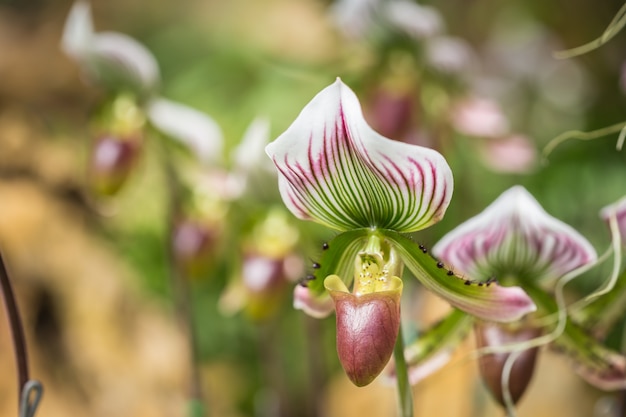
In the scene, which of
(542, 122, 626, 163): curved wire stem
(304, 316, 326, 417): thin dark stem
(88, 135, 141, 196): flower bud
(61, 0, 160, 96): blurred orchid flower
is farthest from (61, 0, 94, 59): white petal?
(542, 122, 626, 163): curved wire stem

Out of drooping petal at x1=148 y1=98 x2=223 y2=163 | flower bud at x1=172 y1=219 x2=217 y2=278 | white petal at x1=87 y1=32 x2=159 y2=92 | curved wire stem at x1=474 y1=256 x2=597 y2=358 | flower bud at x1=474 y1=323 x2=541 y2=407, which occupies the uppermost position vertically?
white petal at x1=87 y1=32 x2=159 y2=92

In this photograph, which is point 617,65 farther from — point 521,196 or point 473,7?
point 521,196

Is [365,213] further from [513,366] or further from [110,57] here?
[110,57]

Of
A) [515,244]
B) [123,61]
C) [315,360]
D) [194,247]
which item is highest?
[123,61]

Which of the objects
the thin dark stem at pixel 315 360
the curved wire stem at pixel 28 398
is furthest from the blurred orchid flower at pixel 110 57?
the curved wire stem at pixel 28 398

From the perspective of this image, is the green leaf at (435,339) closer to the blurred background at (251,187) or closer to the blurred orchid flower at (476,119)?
the blurred background at (251,187)

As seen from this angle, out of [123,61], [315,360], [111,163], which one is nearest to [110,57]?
[123,61]

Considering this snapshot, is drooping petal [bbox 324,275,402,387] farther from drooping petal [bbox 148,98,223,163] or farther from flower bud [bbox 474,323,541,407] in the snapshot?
drooping petal [bbox 148,98,223,163]
